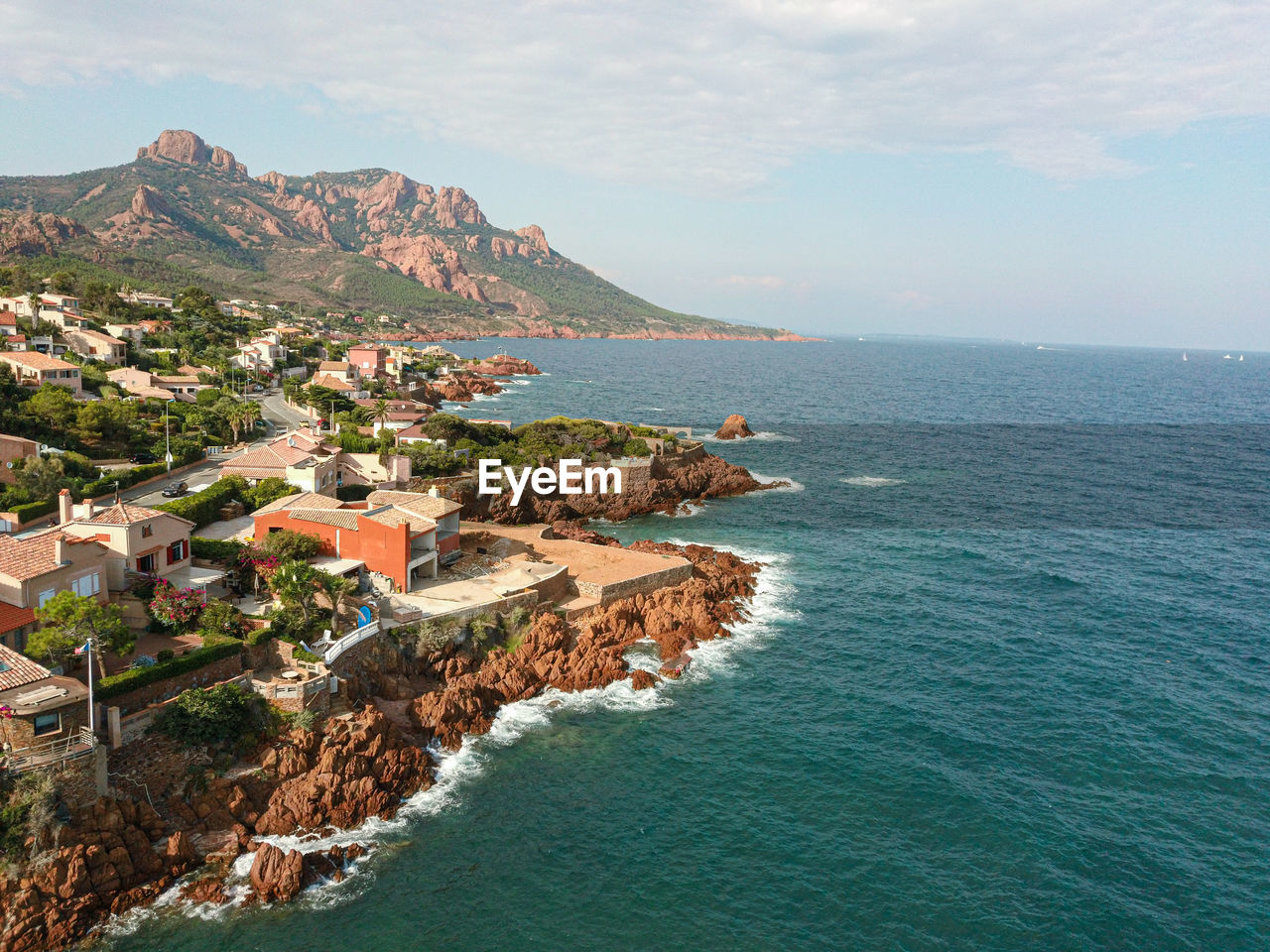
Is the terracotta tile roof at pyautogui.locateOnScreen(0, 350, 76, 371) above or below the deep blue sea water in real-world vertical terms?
above

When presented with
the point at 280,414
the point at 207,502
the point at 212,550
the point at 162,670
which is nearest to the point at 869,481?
the point at 207,502

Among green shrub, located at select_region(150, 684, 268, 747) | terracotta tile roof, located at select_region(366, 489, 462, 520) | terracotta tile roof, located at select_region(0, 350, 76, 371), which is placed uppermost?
terracotta tile roof, located at select_region(0, 350, 76, 371)

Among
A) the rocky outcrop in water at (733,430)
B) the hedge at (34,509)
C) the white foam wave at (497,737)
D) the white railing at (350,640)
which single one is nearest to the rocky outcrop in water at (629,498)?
the white foam wave at (497,737)

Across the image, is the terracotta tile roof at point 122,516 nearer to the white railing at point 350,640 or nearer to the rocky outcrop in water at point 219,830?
the white railing at point 350,640

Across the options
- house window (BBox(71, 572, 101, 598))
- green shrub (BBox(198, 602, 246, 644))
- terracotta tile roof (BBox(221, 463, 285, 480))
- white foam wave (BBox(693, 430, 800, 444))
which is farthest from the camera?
white foam wave (BBox(693, 430, 800, 444))

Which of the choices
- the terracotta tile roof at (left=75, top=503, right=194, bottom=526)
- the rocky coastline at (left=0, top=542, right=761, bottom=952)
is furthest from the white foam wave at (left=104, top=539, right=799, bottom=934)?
the terracotta tile roof at (left=75, top=503, right=194, bottom=526)

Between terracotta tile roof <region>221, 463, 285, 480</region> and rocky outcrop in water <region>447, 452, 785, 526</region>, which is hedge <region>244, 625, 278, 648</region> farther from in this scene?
rocky outcrop in water <region>447, 452, 785, 526</region>

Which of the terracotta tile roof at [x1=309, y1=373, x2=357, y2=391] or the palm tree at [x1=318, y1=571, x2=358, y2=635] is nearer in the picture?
the palm tree at [x1=318, y1=571, x2=358, y2=635]
